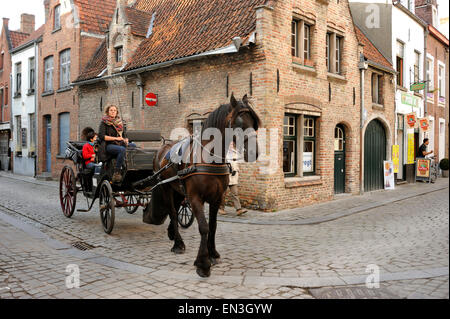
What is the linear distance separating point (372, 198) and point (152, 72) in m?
7.72

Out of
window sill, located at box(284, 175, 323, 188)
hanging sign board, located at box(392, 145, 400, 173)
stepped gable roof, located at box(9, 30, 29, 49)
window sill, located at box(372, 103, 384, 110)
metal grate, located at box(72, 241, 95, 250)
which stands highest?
stepped gable roof, located at box(9, 30, 29, 49)

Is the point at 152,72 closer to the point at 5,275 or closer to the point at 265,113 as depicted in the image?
the point at 265,113

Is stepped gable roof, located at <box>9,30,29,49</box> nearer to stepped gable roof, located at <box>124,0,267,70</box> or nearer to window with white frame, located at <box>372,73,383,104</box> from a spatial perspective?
stepped gable roof, located at <box>124,0,267,70</box>

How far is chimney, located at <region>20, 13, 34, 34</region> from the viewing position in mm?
27031

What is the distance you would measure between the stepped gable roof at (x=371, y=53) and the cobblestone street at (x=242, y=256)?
7034 millimetres

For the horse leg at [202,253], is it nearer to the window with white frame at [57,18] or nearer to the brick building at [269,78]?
the brick building at [269,78]

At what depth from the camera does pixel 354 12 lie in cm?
1480

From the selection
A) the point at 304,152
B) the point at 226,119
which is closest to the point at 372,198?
the point at 304,152

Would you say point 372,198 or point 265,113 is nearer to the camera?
point 265,113

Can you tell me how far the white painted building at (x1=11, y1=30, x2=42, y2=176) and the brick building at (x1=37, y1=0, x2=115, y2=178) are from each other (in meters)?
0.88

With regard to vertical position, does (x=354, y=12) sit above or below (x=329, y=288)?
above

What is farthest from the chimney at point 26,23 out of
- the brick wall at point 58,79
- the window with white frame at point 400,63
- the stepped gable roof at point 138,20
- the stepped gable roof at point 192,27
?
the window with white frame at point 400,63

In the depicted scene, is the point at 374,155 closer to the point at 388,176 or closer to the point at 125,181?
the point at 388,176

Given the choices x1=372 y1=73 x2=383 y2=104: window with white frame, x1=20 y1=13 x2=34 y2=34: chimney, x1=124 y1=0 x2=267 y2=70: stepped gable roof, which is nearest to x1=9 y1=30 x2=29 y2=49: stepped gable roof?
x1=20 y1=13 x2=34 y2=34: chimney
